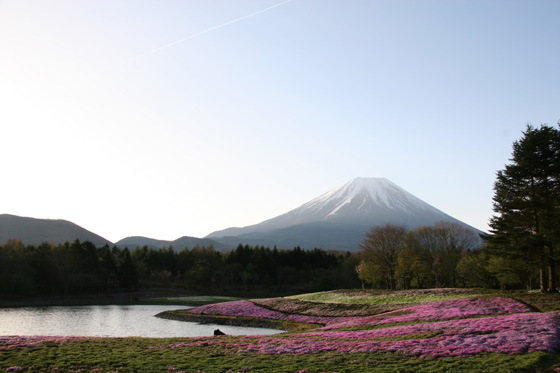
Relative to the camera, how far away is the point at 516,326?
70.6 feet

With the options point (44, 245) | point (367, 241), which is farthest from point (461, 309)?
point (44, 245)

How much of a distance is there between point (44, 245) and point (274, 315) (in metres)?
69.0

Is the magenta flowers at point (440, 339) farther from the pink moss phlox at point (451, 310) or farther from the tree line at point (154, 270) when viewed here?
the tree line at point (154, 270)

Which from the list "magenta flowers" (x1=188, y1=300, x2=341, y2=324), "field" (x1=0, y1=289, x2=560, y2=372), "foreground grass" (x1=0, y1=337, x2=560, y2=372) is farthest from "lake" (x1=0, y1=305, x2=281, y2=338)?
"foreground grass" (x1=0, y1=337, x2=560, y2=372)

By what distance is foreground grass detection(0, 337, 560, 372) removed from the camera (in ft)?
49.4

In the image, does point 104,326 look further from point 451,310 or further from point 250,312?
point 451,310

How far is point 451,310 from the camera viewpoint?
103 ft

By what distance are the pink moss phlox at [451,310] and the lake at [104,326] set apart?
10203mm

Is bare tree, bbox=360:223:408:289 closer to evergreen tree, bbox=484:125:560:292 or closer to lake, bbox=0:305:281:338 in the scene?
evergreen tree, bbox=484:125:560:292

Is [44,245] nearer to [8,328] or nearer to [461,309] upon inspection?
[8,328]

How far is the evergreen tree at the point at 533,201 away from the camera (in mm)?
36438

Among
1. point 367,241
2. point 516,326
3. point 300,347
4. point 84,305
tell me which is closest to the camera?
point 300,347

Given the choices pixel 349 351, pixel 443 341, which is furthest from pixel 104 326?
pixel 443 341

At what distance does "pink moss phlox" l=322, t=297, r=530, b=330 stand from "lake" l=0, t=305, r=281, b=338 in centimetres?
1020
